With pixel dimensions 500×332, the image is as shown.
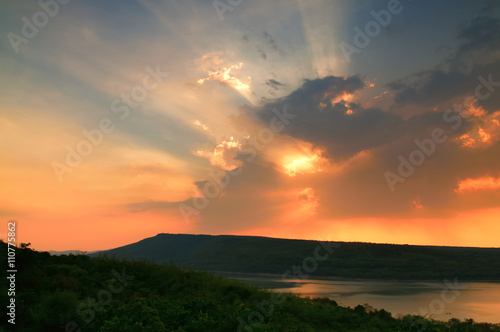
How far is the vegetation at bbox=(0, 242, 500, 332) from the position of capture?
14.2 meters

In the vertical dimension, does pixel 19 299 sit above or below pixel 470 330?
above

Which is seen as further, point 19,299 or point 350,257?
point 350,257

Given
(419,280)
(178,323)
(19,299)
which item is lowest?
(419,280)

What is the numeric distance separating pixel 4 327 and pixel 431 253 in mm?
171763

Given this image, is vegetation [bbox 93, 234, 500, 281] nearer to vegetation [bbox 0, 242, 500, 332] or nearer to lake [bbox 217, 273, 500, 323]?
lake [bbox 217, 273, 500, 323]

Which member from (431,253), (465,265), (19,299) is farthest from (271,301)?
(431,253)

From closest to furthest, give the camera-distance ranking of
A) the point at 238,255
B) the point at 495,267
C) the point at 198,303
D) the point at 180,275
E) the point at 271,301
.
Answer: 1. the point at 198,303
2. the point at 271,301
3. the point at 180,275
4. the point at 495,267
5. the point at 238,255

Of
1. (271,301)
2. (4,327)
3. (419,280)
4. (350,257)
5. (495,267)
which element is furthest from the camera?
(350,257)

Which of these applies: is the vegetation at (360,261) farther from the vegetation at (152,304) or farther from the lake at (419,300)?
the vegetation at (152,304)

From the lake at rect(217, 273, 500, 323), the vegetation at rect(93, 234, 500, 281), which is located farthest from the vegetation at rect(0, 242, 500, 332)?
the vegetation at rect(93, 234, 500, 281)

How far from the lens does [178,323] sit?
1573 cm

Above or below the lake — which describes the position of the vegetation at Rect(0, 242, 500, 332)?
above

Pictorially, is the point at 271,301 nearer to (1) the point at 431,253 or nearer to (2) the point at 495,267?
(2) the point at 495,267

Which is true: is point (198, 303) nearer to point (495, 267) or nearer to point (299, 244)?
point (495, 267)
